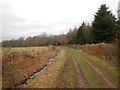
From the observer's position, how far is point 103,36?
47.4 metres

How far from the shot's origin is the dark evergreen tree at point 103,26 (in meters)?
46.7

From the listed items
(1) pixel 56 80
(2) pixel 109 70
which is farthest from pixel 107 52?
(1) pixel 56 80

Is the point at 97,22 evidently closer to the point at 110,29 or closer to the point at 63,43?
the point at 110,29

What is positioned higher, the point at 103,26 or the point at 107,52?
the point at 103,26

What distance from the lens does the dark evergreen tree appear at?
46719mm

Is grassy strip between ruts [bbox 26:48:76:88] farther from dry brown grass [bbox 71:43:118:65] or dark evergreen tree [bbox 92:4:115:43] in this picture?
dark evergreen tree [bbox 92:4:115:43]

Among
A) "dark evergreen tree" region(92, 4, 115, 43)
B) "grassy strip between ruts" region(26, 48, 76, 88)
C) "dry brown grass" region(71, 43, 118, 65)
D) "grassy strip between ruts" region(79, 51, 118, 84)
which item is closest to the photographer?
"grassy strip between ruts" region(26, 48, 76, 88)

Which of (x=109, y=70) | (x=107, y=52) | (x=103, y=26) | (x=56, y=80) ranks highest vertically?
(x=103, y=26)

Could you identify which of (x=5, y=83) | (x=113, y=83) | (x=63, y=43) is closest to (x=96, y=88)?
(x=113, y=83)

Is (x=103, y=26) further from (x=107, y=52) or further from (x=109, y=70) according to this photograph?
(x=109, y=70)

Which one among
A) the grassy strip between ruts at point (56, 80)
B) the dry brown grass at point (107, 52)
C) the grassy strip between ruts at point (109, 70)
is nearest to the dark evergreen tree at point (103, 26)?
the dry brown grass at point (107, 52)

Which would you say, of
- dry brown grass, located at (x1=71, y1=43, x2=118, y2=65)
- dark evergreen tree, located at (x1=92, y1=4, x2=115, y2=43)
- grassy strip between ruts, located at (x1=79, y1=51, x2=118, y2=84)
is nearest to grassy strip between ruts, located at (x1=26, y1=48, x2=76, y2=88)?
grassy strip between ruts, located at (x1=79, y1=51, x2=118, y2=84)

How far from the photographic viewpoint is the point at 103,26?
4784cm

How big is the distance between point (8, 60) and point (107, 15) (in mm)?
31453
